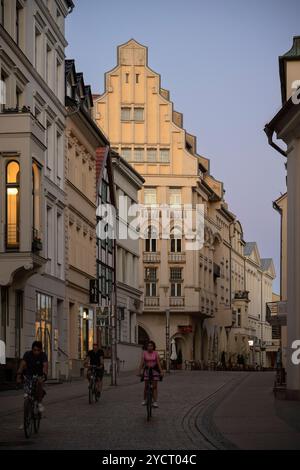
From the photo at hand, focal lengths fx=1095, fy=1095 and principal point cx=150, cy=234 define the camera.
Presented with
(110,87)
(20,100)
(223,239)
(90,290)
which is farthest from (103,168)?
(223,239)

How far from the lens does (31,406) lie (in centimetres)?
1864

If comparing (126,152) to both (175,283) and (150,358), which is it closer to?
(175,283)

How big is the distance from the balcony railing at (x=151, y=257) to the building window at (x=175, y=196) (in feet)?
14.7

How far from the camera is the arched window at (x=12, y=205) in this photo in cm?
3578

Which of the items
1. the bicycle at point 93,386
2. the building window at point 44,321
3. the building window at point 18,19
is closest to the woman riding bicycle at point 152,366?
the bicycle at point 93,386

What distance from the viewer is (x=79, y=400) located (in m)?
30.8

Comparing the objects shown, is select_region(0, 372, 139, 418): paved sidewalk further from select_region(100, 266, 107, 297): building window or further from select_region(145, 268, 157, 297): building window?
select_region(145, 268, 157, 297): building window

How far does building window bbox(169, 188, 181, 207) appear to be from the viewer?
9144cm

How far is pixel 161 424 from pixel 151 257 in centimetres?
7112

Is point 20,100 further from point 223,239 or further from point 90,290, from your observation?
point 223,239

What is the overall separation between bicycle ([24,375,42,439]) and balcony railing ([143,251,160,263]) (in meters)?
72.6

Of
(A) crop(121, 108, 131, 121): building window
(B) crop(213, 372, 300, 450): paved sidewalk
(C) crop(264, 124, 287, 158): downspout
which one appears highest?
(A) crop(121, 108, 131, 121): building window

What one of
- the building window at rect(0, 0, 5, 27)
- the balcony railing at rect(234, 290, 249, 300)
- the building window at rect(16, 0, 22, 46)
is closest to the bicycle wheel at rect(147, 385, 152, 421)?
the building window at rect(0, 0, 5, 27)
